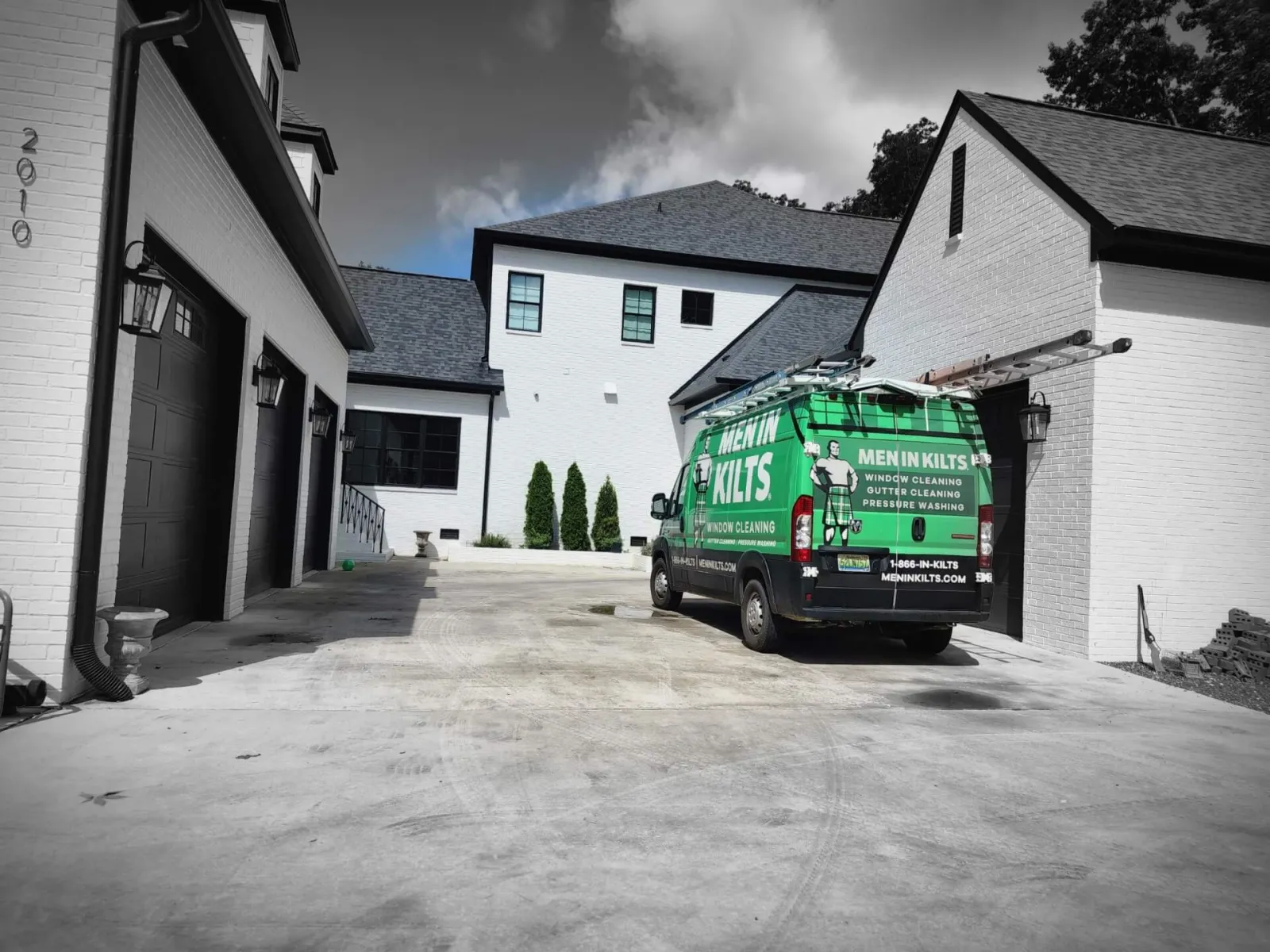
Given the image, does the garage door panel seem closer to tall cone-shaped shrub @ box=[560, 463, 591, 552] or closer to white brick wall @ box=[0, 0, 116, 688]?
white brick wall @ box=[0, 0, 116, 688]

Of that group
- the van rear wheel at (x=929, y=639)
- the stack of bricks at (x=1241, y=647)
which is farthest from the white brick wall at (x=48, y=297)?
the stack of bricks at (x=1241, y=647)

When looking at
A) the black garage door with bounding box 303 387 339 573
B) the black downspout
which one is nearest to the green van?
the black garage door with bounding box 303 387 339 573

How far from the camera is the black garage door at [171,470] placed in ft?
23.3

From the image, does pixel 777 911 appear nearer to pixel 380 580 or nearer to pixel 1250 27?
pixel 380 580

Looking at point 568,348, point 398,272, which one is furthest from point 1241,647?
point 398,272

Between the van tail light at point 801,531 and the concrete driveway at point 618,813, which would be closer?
the concrete driveway at point 618,813

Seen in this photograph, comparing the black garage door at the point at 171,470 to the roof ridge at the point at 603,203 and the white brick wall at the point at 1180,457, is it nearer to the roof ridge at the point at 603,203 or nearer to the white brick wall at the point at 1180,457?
the white brick wall at the point at 1180,457

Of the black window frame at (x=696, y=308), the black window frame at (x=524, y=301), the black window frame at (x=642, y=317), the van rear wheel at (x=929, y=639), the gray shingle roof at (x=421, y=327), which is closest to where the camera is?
the van rear wheel at (x=929, y=639)

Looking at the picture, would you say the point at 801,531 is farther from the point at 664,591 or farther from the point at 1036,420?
the point at 664,591

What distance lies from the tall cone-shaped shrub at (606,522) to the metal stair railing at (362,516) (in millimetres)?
5438

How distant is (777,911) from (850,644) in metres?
7.14

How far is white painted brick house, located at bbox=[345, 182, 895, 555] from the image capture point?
22.1 meters

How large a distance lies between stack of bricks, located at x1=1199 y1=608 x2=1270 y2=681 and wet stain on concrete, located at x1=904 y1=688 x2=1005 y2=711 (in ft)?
12.0

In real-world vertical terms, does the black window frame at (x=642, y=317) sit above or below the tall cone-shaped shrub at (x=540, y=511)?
above
